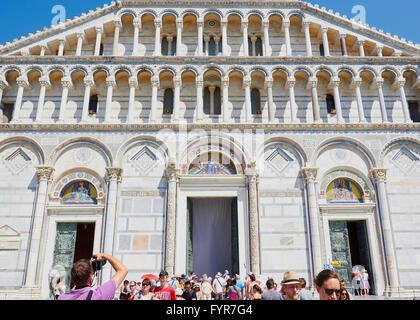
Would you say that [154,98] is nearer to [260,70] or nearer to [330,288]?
[260,70]

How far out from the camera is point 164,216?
14367mm

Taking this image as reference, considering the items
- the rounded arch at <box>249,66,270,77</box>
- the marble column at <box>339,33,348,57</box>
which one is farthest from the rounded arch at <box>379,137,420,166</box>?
the rounded arch at <box>249,66,270,77</box>

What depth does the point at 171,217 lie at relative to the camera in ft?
46.2

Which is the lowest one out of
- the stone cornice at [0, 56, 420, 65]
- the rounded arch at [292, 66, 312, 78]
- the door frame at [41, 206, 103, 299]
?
the door frame at [41, 206, 103, 299]

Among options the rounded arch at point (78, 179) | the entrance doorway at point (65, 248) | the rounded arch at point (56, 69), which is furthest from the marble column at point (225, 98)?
the entrance doorway at point (65, 248)

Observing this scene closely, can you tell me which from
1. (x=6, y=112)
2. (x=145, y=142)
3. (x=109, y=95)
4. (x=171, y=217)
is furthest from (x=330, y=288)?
(x=6, y=112)

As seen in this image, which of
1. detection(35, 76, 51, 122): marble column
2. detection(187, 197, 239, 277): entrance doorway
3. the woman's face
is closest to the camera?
the woman's face

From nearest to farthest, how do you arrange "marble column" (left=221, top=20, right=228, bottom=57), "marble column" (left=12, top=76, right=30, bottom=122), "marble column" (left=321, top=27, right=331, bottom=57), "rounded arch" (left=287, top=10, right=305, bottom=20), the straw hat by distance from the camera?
the straw hat → "marble column" (left=12, top=76, right=30, bottom=122) → "marble column" (left=321, top=27, right=331, bottom=57) → "marble column" (left=221, top=20, right=228, bottom=57) → "rounded arch" (left=287, top=10, right=305, bottom=20)

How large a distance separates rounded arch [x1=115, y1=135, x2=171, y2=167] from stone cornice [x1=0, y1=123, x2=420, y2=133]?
41 centimetres

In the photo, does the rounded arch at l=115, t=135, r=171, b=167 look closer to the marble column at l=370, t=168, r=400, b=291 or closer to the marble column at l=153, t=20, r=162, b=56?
the marble column at l=153, t=20, r=162, b=56

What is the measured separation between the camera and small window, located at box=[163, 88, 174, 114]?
55.1 feet

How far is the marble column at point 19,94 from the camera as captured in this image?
1573cm
